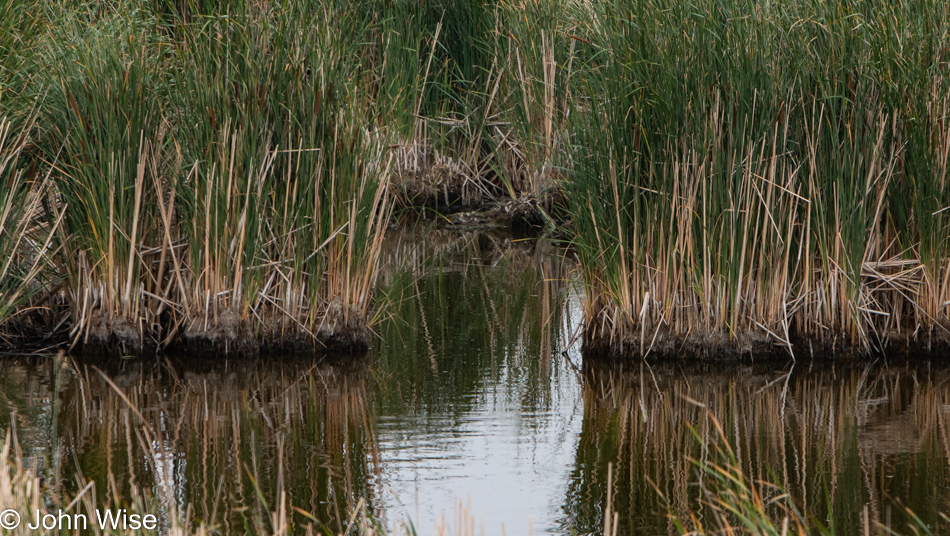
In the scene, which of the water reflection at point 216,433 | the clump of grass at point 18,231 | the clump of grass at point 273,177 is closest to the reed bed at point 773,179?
the clump of grass at point 273,177

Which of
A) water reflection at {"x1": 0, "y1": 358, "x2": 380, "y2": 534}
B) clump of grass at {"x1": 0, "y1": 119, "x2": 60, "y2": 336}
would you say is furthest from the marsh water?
clump of grass at {"x1": 0, "y1": 119, "x2": 60, "y2": 336}

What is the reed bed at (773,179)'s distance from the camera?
6.64m

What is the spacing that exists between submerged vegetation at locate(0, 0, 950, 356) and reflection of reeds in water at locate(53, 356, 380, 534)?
520mm

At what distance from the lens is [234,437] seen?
5637 millimetres

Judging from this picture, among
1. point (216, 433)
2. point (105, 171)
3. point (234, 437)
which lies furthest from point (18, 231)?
point (234, 437)

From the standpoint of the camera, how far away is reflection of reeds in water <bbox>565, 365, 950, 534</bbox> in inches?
188

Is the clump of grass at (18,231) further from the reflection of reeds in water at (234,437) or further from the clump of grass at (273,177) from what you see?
the clump of grass at (273,177)

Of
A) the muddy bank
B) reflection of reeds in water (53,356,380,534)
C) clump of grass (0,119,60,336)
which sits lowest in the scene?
reflection of reeds in water (53,356,380,534)

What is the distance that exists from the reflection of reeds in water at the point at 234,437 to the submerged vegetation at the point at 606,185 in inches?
20.5

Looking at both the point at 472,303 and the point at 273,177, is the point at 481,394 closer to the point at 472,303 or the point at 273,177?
the point at 273,177

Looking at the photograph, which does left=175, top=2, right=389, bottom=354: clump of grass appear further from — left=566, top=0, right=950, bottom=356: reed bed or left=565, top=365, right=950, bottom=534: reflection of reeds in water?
left=565, top=365, right=950, bottom=534: reflection of reeds in water

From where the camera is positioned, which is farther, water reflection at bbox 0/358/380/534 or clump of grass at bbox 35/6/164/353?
clump of grass at bbox 35/6/164/353

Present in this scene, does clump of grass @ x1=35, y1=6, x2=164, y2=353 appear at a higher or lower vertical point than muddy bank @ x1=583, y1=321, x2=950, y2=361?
higher

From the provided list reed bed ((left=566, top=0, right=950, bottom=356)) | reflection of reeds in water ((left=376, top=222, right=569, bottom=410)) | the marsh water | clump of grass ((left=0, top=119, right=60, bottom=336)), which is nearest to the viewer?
the marsh water
